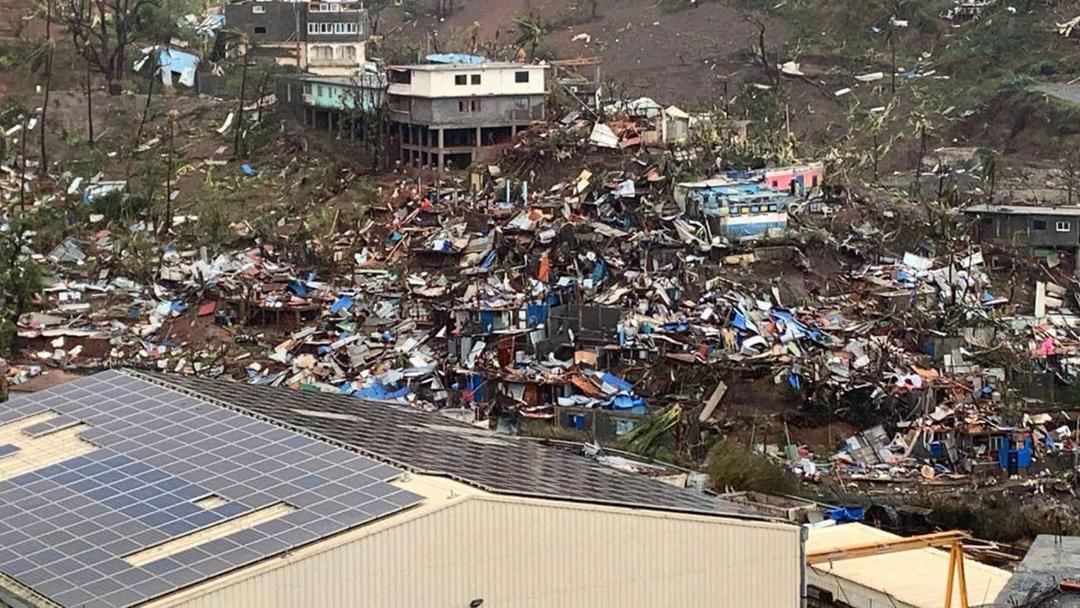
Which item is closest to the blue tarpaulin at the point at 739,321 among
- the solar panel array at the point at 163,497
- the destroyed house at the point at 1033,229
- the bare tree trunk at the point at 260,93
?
the destroyed house at the point at 1033,229

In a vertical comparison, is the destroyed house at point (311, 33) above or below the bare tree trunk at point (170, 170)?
above

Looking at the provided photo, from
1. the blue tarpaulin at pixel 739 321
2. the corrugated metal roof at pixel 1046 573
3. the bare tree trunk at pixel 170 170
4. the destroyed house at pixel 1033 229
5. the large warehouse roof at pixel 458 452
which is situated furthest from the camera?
the bare tree trunk at pixel 170 170

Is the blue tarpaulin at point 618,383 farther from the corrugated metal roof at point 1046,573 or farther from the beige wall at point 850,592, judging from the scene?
the corrugated metal roof at point 1046,573

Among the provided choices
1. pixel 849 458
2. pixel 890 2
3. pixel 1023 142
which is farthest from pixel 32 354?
pixel 890 2

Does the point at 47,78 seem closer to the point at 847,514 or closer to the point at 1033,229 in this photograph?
the point at 1033,229

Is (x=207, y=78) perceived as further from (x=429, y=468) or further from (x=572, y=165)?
(x=429, y=468)

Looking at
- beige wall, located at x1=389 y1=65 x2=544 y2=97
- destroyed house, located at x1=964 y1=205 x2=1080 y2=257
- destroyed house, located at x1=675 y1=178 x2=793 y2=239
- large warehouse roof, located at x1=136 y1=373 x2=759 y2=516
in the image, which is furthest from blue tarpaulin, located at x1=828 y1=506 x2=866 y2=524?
beige wall, located at x1=389 y1=65 x2=544 y2=97
